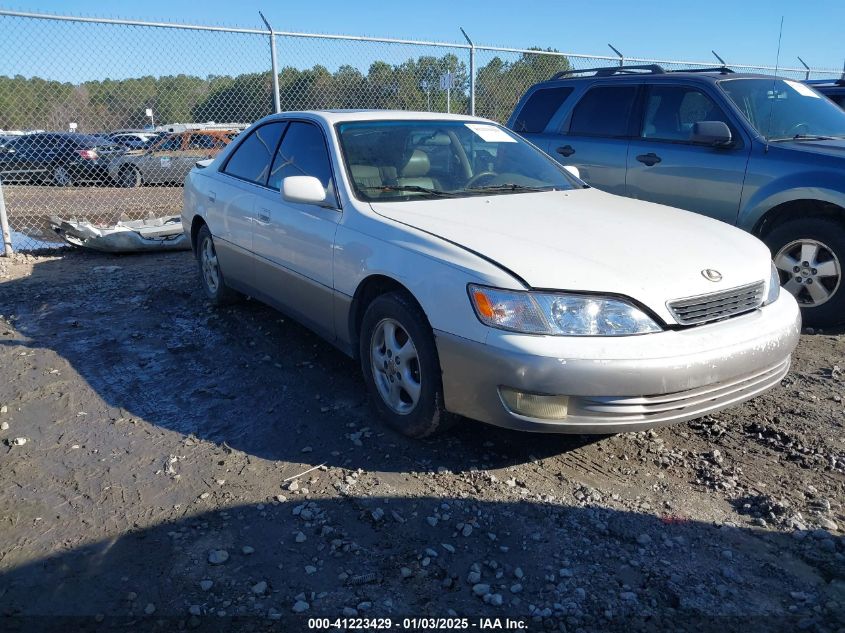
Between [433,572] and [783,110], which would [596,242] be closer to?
[433,572]

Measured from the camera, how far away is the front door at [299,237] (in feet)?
13.2

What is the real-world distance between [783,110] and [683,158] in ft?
3.03

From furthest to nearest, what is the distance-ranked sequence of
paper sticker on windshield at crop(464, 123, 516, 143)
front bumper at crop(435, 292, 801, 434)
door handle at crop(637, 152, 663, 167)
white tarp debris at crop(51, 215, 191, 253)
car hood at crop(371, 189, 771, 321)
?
white tarp debris at crop(51, 215, 191, 253)
door handle at crop(637, 152, 663, 167)
paper sticker on windshield at crop(464, 123, 516, 143)
car hood at crop(371, 189, 771, 321)
front bumper at crop(435, 292, 801, 434)

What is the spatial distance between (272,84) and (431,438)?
259 inches

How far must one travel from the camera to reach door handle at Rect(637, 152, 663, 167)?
20.3 feet

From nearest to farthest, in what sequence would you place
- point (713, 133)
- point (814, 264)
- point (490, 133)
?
1. point (490, 133)
2. point (814, 264)
3. point (713, 133)

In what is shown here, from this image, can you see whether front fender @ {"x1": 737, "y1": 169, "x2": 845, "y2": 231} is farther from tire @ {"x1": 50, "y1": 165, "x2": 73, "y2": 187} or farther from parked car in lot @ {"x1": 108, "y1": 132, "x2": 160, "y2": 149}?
tire @ {"x1": 50, "y1": 165, "x2": 73, "y2": 187}

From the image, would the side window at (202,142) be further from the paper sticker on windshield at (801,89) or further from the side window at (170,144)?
the paper sticker on windshield at (801,89)

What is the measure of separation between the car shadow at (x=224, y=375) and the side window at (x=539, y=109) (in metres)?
3.43

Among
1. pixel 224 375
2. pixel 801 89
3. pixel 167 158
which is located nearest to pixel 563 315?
pixel 224 375

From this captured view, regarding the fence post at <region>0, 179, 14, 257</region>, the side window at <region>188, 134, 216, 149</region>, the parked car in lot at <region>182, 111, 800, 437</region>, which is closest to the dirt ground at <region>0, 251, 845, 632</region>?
the parked car in lot at <region>182, 111, 800, 437</region>

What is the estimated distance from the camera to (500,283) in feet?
9.84

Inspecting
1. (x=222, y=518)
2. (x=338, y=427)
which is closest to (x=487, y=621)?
(x=222, y=518)

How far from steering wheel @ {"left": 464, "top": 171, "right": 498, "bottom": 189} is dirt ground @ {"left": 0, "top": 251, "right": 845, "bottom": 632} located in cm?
137
